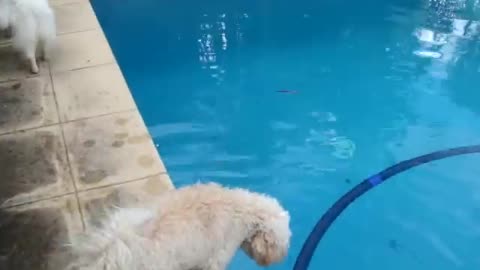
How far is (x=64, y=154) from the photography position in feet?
6.07

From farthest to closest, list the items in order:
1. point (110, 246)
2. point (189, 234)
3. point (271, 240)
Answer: point (271, 240), point (189, 234), point (110, 246)

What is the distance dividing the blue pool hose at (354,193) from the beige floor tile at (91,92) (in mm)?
899

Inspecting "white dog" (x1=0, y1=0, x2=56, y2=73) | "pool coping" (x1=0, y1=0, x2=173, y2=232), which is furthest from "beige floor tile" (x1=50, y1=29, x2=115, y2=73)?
"white dog" (x1=0, y1=0, x2=56, y2=73)

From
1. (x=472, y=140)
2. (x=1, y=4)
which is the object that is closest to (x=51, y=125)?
(x=1, y=4)

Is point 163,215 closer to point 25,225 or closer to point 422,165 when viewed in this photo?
point 25,225

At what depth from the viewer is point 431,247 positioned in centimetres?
232

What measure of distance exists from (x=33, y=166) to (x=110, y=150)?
9.6 inches

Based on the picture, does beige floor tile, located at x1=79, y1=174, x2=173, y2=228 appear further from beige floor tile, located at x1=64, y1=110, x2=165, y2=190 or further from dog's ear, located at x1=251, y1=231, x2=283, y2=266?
dog's ear, located at x1=251, y1=231, x2=283, y2=266

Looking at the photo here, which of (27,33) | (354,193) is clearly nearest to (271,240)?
(354,193)

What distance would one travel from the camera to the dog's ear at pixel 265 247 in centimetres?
138

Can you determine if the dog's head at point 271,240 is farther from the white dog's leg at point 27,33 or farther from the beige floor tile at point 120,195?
the white dog's leg at point 27,33

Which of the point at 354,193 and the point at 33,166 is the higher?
the point at 33,166

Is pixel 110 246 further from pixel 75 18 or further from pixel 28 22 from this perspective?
pixel 75 18

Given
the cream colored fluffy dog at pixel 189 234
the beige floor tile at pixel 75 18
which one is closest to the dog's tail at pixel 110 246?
the cream colored fluffy dog at pixel 189 234
